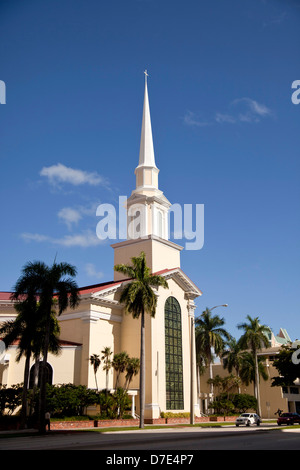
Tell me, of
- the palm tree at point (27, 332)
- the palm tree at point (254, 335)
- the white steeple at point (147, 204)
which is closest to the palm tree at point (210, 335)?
the palm tree at point (254, 335)

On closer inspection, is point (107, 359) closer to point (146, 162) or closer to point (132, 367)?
point (132, 367)

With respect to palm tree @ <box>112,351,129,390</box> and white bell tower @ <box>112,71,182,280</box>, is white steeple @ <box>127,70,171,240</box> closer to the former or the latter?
white bell tower @ <box>112,71,182,280</box>

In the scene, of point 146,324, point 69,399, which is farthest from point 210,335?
point 69,399

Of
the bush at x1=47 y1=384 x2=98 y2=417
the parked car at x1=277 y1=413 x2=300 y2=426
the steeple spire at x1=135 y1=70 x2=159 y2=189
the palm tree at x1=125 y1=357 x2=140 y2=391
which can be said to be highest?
the steeple spire at x1=135 y1=70 x2=159 y2=189

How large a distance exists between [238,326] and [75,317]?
26.0 meters

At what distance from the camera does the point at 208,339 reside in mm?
60344

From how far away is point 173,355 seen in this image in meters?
47.8

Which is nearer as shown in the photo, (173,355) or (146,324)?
(146,324)

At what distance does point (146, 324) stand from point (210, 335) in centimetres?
1716

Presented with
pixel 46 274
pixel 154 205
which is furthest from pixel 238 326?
pixel 46 274

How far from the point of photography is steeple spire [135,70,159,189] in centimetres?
5394

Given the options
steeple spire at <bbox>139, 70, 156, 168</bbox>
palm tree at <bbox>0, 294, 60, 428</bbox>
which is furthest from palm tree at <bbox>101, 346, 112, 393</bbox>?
steeple spire at <bbox>139, 70, 156, 168</bbox>
